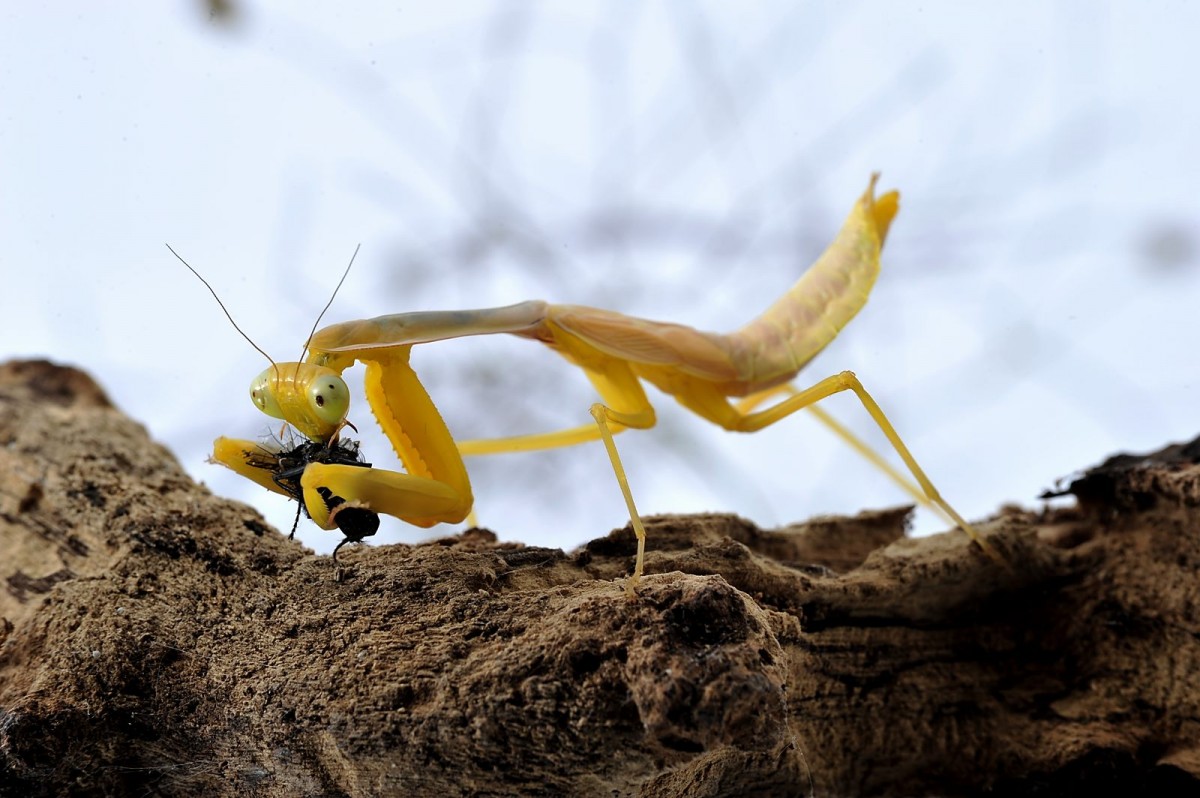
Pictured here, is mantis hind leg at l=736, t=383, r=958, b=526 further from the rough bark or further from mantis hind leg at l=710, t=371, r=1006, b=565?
mantis hind leg at l=710, t=371, r=1006, b=565

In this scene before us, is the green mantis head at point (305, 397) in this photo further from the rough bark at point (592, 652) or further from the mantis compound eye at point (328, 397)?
the rough bark at point (592, 652)

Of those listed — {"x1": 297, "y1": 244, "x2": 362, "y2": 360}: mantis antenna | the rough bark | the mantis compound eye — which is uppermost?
{"x1": 297, "y1": 244, "x2": 362, "y2": 360}: mantis antenna

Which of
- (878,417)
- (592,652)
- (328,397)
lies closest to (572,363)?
(878,417)

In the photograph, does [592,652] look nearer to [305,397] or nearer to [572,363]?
[305,397]

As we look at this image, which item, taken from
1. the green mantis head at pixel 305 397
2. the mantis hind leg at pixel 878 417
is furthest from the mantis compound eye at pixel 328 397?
the mantis hind leg at pixel 878 417

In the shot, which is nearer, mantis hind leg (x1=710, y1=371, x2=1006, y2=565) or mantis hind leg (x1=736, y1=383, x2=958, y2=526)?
mantis hind leg (x1=710, y1=371, x2=1006, y2=565)

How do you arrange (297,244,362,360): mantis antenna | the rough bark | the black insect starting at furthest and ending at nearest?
(297,244,362,360): mantis antenna < the black insect < the rough bark

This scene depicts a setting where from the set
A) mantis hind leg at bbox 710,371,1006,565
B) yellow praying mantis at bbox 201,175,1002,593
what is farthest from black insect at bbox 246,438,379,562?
mantis hind leg at bbox 710,371,1006,565

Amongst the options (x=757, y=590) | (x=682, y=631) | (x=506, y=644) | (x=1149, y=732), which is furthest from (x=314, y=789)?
(x=1149, y=732)
